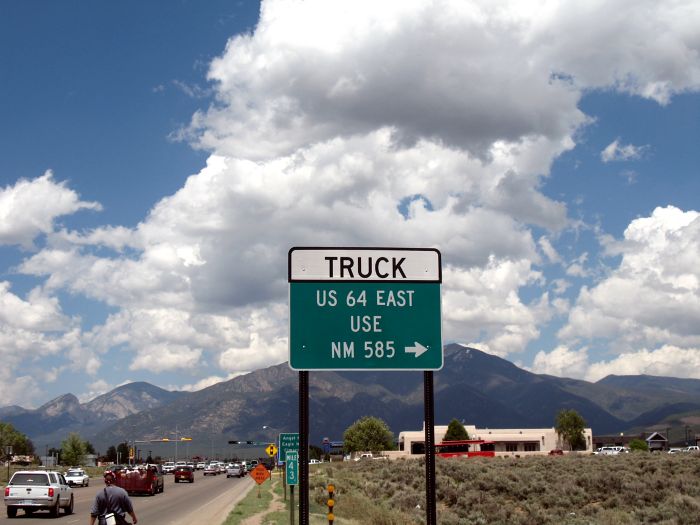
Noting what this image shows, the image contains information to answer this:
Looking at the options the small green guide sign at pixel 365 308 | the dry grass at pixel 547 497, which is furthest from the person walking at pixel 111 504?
the dry grass at pixel 547 497

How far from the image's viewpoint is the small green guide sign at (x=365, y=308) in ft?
36.7

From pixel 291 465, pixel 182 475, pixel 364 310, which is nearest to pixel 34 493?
pixel 291 465

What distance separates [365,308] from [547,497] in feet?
101

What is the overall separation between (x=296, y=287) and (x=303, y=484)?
8.50ft

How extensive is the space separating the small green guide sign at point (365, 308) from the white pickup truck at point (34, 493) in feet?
83.5

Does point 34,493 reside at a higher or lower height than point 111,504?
lower

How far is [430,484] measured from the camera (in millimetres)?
10453

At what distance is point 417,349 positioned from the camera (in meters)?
11.3

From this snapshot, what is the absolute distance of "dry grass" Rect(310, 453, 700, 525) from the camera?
32000 mm

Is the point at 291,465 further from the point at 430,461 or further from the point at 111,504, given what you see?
the point at 430,461

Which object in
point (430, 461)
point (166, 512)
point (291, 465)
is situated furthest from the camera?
point (166, 512)

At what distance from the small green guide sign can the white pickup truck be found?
25457 millimetres

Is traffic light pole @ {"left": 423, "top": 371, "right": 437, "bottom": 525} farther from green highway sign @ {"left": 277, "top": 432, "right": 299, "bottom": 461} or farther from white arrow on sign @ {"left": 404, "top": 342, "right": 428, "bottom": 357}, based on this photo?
green highway sign @ {"left": 277, "top": 432, "right": 299, "bottom": 461}

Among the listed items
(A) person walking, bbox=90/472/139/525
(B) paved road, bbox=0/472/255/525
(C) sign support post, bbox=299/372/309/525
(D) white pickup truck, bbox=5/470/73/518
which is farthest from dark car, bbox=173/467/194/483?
(C) sign support post, bbox=299/372/309/525
